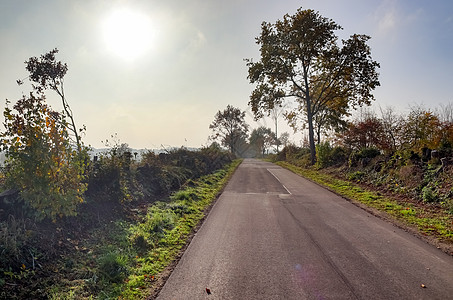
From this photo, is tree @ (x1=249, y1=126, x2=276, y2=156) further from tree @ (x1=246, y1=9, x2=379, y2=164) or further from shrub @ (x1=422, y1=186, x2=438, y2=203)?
shrub @ (x1=422, y1=186, x2=438, y2=203)

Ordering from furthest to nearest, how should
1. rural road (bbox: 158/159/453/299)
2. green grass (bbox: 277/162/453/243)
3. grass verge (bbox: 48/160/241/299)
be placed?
green grass (bbox: 277/162/453/243)
grass verge (bbox: 48/160/241/299)
rural road (bbox: 158/159/453/299)

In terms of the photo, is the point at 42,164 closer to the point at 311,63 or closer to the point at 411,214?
the point at 411,214

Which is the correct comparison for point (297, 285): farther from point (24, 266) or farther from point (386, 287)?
point (24, 266)

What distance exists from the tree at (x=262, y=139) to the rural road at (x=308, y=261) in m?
85.7

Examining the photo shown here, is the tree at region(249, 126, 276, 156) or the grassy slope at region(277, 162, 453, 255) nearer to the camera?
the grassy slope at region(277, 162, 453, 255)

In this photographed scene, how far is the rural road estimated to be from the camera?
405 centimetres

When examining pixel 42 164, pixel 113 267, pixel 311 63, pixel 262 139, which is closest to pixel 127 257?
pixel 113 267

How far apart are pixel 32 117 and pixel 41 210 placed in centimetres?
210

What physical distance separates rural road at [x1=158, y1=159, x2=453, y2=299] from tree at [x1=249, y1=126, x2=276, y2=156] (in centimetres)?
8571

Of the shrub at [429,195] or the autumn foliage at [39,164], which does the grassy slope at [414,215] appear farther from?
the autumn foliage at [39,164]

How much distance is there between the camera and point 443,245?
581 cm

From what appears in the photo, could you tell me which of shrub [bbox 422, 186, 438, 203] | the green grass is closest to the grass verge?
the green grass

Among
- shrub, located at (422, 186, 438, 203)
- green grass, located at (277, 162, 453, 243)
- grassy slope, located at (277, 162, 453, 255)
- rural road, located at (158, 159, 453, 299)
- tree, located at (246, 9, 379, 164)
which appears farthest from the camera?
tree, located at (246, 9, 379, 164)

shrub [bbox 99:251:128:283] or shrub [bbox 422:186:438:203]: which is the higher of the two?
shrub [bbox 422:186:438:203]
